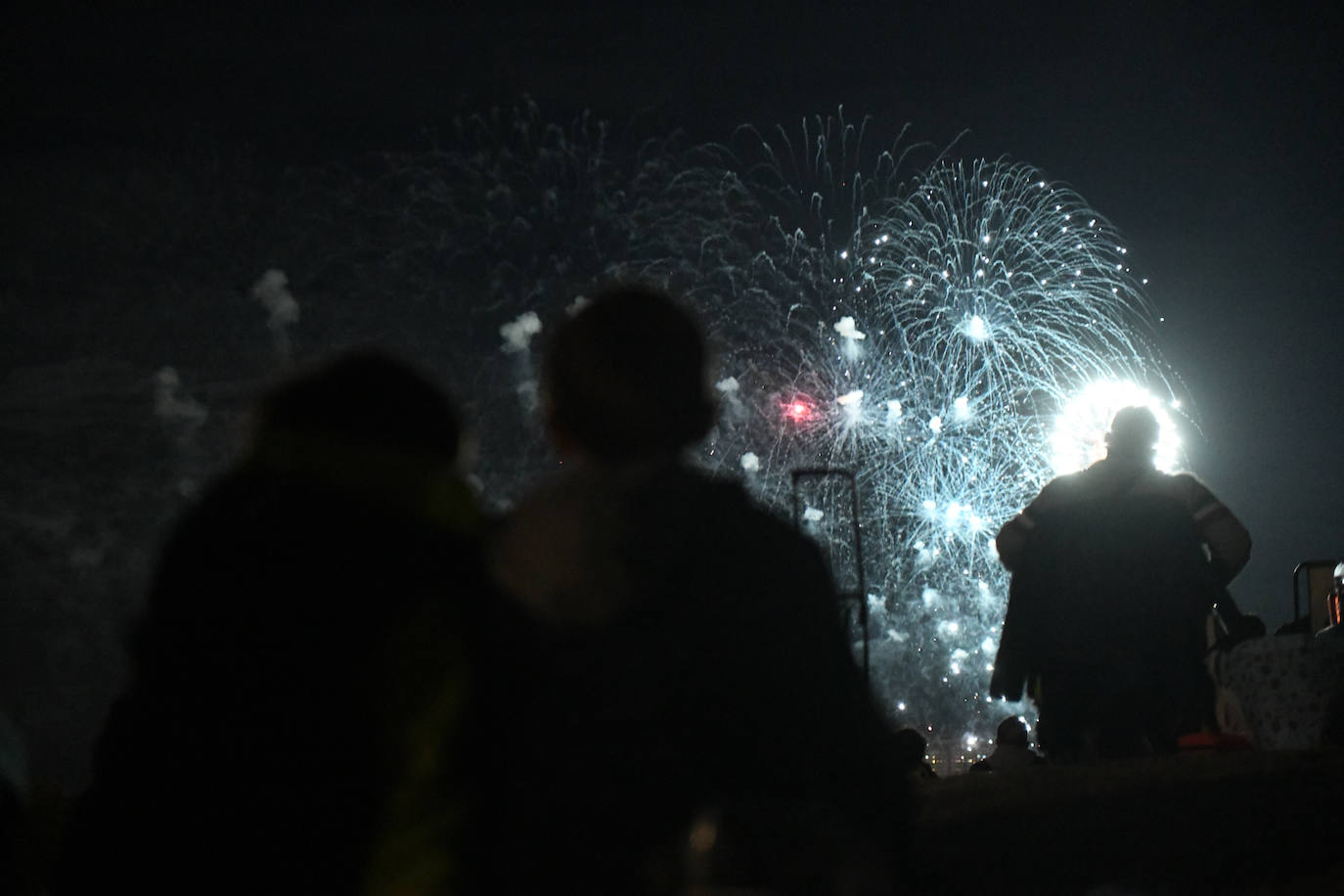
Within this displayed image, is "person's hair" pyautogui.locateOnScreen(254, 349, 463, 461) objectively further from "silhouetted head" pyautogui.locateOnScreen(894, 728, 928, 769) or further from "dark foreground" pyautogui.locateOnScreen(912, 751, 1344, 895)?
"silhouetted head" pyautogui.locateOnScreen(894, 728, 928, 769)

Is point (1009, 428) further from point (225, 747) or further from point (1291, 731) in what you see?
point (225, 747)

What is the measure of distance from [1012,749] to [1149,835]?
4.54 meters

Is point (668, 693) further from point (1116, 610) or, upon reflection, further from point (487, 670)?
point (1116, 610)

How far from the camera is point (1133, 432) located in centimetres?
599

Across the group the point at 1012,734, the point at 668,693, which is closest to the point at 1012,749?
the point at 1012,734

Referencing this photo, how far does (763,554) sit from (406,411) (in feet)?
2.26

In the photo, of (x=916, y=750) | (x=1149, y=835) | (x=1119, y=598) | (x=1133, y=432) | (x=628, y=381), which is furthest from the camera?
(x=916, y=750)

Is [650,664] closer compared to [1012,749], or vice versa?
[650,664]

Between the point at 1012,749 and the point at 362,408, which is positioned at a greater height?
the point at 1012,749

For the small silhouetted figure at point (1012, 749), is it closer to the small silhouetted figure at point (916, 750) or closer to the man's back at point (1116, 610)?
the small silhouetted figure at point (916, 750)

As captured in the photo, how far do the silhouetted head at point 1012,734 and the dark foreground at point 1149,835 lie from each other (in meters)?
4.51

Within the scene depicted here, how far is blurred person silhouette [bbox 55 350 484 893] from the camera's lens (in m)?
2.39

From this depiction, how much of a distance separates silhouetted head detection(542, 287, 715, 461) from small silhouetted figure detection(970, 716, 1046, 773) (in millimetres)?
5675

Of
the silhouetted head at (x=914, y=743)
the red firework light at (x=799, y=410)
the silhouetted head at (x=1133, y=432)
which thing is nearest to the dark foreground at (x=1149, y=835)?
the silhouetted head at (x=1133, y=432)
